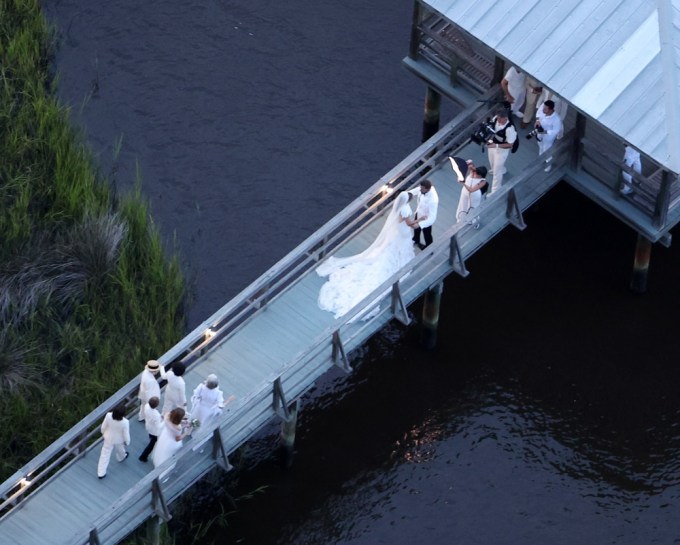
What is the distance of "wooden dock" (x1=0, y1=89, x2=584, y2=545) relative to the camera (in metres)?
31.7

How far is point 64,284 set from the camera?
1459 inches

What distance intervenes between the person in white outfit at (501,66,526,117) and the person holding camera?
94 centimetres

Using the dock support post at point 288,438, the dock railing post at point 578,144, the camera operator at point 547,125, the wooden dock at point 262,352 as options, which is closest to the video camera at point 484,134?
the wooden dock at point 262,352

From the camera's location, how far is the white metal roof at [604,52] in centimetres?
3366

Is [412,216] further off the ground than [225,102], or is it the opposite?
[225,102]

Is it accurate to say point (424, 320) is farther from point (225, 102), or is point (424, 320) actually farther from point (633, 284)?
→ point (225, 102)

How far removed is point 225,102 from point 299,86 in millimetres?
1651

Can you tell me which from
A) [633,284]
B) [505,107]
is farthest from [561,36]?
[633,284]

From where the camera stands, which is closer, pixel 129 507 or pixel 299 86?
pixel 129 507

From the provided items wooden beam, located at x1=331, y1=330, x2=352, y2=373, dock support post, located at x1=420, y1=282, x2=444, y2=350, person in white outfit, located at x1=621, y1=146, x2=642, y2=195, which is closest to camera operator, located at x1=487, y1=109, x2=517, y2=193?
person in white outfit, located at x1=621, y1=146, x2=642, y2=195

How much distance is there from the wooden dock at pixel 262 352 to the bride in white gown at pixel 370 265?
0.86 feet

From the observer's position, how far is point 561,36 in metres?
34.8

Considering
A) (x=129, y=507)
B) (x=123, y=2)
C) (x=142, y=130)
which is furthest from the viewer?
(x=123, y=2)

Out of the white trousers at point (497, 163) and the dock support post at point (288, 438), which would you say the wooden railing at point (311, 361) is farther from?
the dock support post at point (288, 438)
